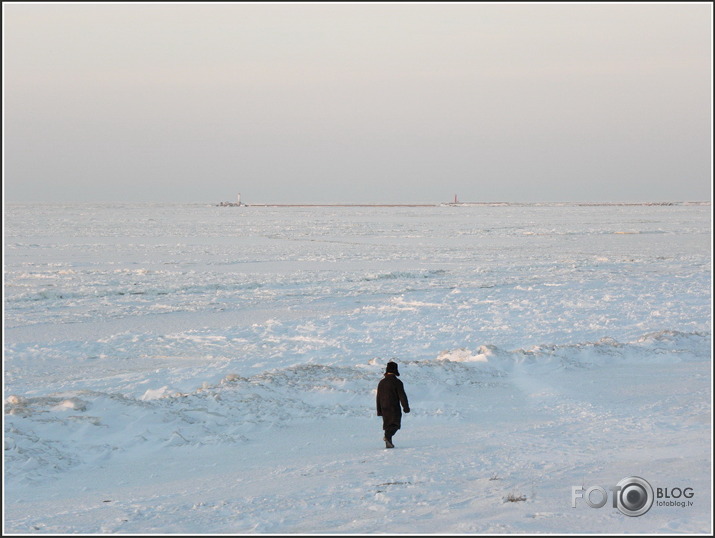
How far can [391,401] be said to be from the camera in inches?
336

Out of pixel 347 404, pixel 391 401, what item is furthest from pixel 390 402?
pixel 347 404

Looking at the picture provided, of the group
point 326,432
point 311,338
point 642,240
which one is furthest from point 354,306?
point 642,240

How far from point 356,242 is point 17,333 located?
29.3 meters

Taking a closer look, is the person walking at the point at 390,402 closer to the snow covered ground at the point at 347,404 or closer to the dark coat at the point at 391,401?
the dark coat at the point at 391,401

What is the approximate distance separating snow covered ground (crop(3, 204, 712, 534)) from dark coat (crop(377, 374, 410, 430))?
33 cm

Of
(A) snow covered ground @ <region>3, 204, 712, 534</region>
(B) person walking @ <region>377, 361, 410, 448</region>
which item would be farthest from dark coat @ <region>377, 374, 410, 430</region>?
(A) snow covered ground @ <region>3, 204, 712, 534</region>

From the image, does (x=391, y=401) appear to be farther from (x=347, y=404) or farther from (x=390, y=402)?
(x=347, y=404)

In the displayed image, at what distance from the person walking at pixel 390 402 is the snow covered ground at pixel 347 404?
0.80ft

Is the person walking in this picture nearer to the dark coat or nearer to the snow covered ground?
the dark coat

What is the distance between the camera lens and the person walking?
8.54m

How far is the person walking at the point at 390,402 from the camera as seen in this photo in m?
8.54

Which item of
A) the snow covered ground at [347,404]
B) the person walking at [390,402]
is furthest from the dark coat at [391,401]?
the snow covered ground at [347,404]

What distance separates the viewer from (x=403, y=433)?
941cm

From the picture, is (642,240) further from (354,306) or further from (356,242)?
(354,306)
